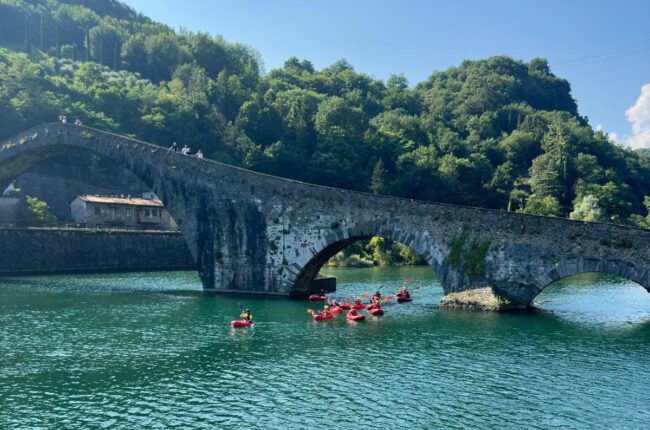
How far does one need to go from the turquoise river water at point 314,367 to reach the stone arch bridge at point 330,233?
2741mm

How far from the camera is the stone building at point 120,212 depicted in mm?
82500

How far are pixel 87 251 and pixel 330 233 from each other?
37357 millimetres

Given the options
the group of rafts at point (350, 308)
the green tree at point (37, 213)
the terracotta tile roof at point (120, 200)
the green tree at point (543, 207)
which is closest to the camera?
the group of rafts at point (350, 308)

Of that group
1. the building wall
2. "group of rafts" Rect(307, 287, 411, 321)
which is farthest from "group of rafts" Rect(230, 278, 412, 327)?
the building wall

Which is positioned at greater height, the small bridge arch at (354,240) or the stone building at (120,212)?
the stone building at (120,212)

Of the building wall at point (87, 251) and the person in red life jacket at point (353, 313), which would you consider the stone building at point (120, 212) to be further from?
the person in red life jacket at point (353, 313)

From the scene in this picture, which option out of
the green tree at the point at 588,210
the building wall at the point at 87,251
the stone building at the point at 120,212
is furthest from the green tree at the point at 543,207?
the stone building at the point at 120,212

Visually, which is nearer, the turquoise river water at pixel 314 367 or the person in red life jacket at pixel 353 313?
the turquoise river water at pixel 314 367

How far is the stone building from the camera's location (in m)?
82.5

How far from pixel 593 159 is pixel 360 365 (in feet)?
347

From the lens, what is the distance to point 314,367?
94.5ft

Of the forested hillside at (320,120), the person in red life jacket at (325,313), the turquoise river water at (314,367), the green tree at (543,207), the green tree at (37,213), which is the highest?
the forested hillside at (320,120)

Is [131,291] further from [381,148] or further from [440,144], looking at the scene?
[440,144]

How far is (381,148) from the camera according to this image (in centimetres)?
11769
